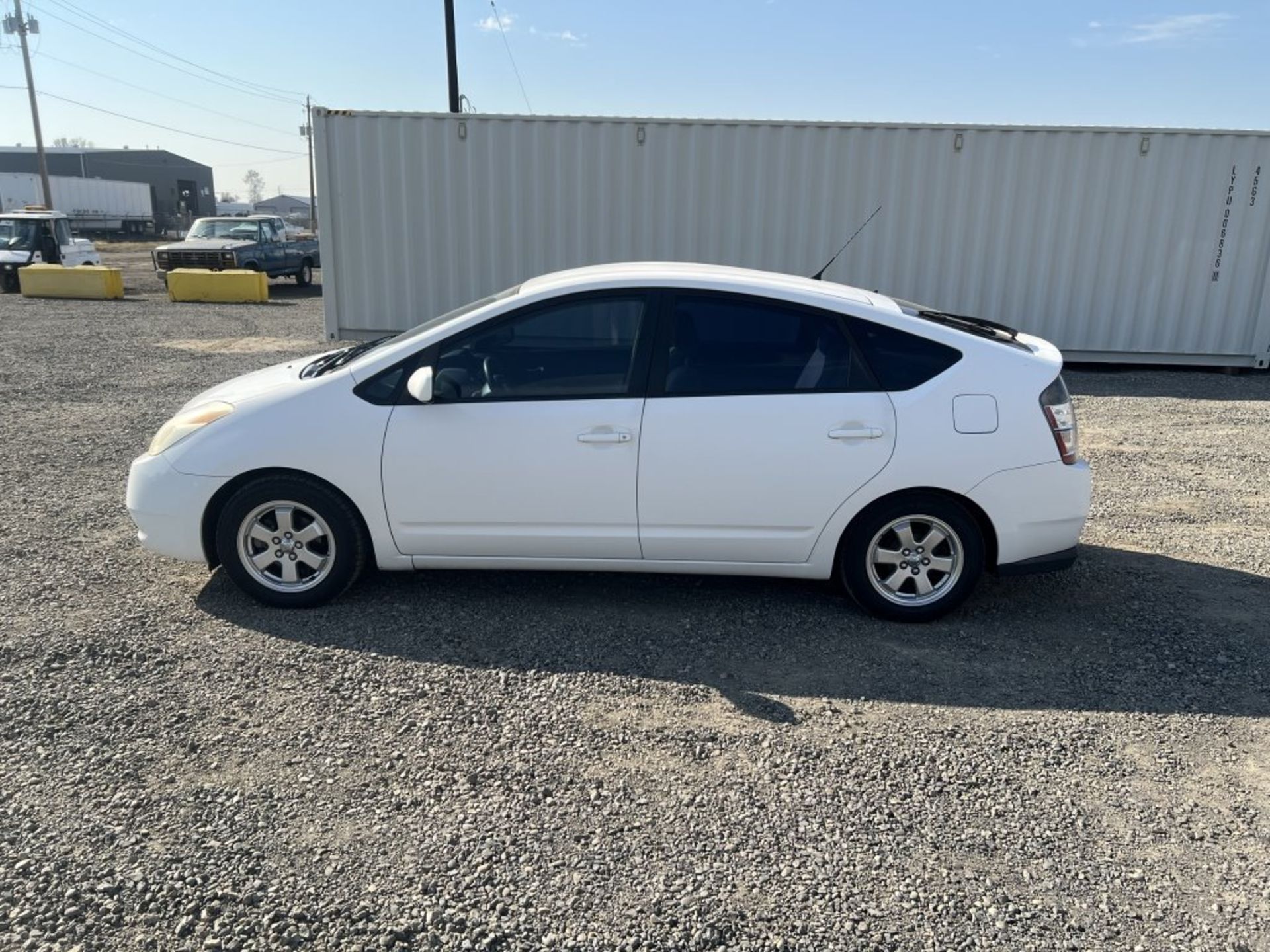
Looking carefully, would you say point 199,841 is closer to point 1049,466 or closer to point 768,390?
point 768,390

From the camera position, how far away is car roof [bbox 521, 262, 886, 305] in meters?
4.27

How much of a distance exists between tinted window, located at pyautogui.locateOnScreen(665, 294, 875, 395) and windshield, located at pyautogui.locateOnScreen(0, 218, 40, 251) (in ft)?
73.7

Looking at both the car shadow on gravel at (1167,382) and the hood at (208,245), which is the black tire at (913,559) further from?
the hood at (208,245)

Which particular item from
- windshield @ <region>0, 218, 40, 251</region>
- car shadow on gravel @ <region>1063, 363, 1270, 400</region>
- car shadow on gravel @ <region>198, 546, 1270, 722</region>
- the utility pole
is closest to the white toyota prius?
car shadow on gravel @ <region>198, 546, 1270, 722</region>

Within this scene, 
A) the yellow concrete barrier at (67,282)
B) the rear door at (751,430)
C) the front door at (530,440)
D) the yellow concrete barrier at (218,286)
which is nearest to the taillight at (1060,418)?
the rear door at (751,430)

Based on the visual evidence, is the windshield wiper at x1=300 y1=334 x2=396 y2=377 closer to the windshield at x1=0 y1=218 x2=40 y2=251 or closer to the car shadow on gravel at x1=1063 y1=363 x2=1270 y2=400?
the car shadow on gravel at x1=1063 y1=363 x2=1270 y2=400

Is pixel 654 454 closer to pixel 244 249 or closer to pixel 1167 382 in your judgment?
pixel 1167 382

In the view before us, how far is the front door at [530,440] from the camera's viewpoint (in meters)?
4.15

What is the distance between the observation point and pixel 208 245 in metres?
21.6

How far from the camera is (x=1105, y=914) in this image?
2.56 m

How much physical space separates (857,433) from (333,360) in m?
2.57

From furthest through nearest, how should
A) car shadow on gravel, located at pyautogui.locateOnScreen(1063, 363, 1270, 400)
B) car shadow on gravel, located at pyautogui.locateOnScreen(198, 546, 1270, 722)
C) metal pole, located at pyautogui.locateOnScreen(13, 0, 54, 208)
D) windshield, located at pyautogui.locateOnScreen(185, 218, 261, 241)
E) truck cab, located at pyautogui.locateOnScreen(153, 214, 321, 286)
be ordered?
metal pole, located at pyautogui.locateOnScreen(13, 0, 54, 208)
windshield, located at pyautogui.locateOnScreen(185, 218, 261, 241)
truck cab, located at pyautogui.locateOnScreen(153, 214, 321, 286)
car shadow on gravel, located at pyautogui.locateOnScreen(1063, 363, 1270, 400)
car shadow on gravel, located at pyautogui.locateOnScreen(198, 546, 1270, 722)

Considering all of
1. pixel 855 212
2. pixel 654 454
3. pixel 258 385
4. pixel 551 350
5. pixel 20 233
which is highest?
pixel 855 212

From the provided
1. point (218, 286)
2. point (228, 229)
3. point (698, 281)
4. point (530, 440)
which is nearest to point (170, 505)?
point (530, 440)
